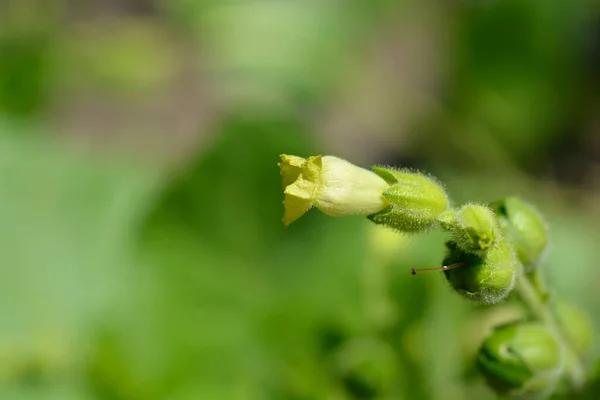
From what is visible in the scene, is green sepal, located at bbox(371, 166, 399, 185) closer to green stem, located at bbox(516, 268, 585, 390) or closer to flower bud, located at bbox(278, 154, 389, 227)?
flower bud, located at bbox(278, 154, 389, 227)

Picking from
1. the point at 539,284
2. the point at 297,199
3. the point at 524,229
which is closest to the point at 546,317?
the point at 539,284

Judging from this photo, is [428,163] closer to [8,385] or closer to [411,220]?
[8,385]

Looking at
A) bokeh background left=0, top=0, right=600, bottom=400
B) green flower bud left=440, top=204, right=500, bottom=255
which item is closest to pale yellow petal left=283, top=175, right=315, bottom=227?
green flower bud left=440, top=204, right=500, bottom=255

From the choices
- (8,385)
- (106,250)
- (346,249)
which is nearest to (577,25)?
(346,249)

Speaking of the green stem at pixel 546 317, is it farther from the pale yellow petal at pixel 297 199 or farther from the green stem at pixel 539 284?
the pale yellow petal at pixel 297 199

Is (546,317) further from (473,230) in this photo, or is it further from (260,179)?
(260,179)

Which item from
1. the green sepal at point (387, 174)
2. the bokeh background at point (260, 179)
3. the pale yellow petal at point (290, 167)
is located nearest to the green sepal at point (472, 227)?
the green sepal at point (387, 174)
